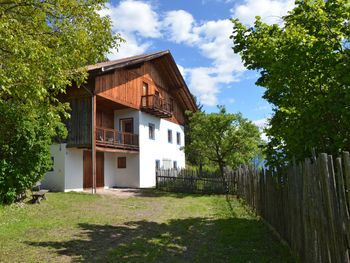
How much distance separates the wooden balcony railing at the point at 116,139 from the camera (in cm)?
2004

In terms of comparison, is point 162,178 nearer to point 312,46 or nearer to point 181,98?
point 181,98

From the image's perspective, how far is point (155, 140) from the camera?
2633 centimetres

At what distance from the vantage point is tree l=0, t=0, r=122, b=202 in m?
6.55

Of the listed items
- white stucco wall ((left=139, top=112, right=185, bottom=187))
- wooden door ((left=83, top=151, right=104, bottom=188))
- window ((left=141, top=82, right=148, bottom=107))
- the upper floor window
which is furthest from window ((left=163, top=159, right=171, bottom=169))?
wooden door ((left=83, top=151, right=104, bottom=188))

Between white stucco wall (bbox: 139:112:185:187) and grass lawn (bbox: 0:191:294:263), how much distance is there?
425 inches

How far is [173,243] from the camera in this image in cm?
761

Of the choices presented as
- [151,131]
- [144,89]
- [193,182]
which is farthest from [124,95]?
[193,182]

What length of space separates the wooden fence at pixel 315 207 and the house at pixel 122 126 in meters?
13.5

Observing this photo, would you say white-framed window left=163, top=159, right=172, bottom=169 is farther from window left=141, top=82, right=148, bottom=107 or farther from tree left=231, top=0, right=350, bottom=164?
tree left=231, top=0, right=350, bottom=164

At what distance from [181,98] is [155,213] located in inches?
793

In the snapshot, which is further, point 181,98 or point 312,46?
point 181,98

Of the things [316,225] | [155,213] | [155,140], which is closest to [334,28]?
[316,225]

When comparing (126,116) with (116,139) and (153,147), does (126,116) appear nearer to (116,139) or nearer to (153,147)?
(116,139)

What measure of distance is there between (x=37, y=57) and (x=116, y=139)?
15.3 meters
